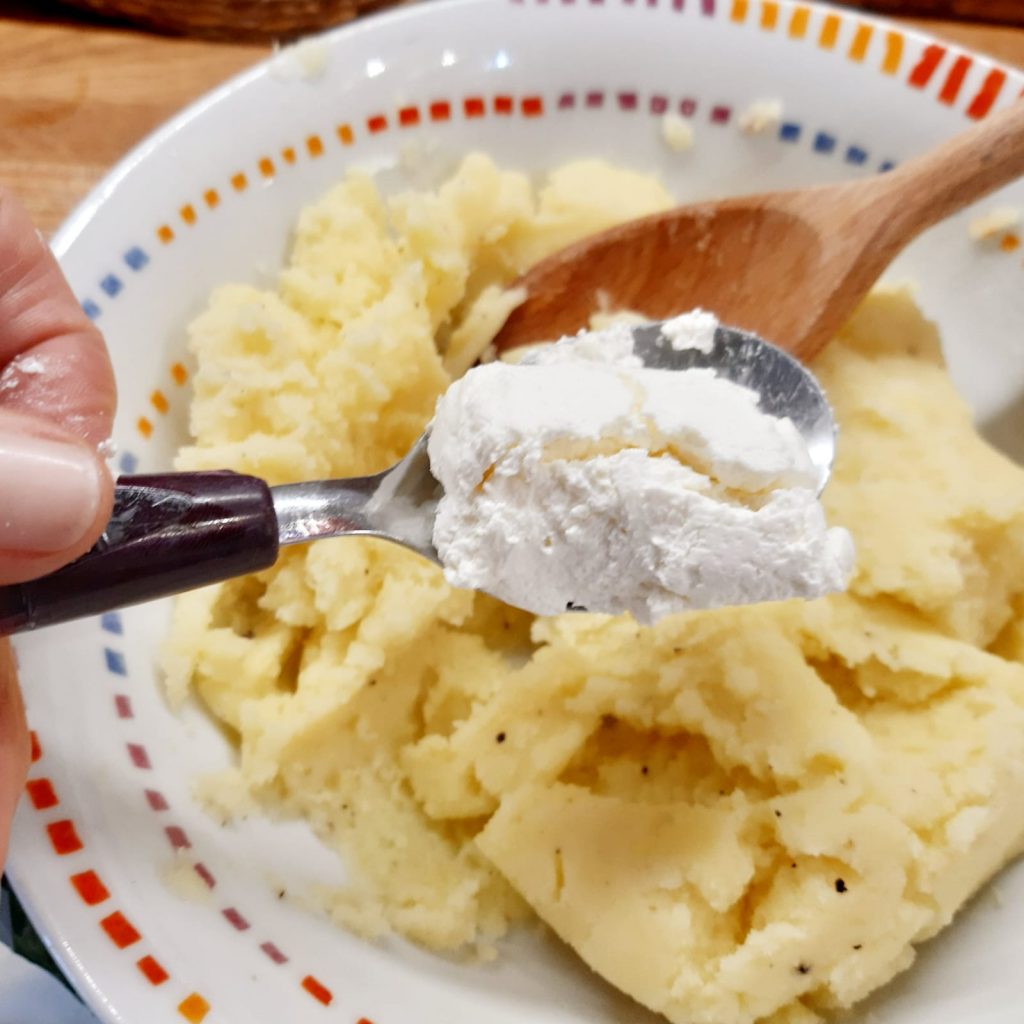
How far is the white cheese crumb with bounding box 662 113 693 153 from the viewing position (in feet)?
3.96

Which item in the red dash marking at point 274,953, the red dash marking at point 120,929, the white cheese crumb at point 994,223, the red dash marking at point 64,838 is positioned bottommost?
the red dash marking at point 274,953

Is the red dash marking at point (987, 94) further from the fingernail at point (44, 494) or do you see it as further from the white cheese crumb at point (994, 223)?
the fingernail at point (44, 494)

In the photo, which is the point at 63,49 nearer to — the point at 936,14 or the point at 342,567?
the point at 342,567

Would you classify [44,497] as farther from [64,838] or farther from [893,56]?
[893,56]

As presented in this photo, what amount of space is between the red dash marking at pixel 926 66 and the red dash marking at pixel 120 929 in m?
1.19

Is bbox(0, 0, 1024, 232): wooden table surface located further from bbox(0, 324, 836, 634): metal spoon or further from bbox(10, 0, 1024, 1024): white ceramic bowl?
bbox(0, 324, 836, 634): metal spoon

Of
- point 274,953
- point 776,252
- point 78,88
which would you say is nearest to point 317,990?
point 274,953

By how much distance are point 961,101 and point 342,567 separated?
→ 2.95 ft

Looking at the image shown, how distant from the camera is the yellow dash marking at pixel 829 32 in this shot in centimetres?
116

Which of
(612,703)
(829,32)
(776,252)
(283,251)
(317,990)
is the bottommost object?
(317,990)

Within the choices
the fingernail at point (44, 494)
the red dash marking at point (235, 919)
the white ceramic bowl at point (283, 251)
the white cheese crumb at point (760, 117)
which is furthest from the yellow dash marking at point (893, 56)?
the red dash marking at point (235, 919)

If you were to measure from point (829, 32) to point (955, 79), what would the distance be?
158 mm

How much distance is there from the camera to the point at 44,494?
541mm

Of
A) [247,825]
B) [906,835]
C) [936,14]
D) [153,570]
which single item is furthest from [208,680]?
[936,14]
